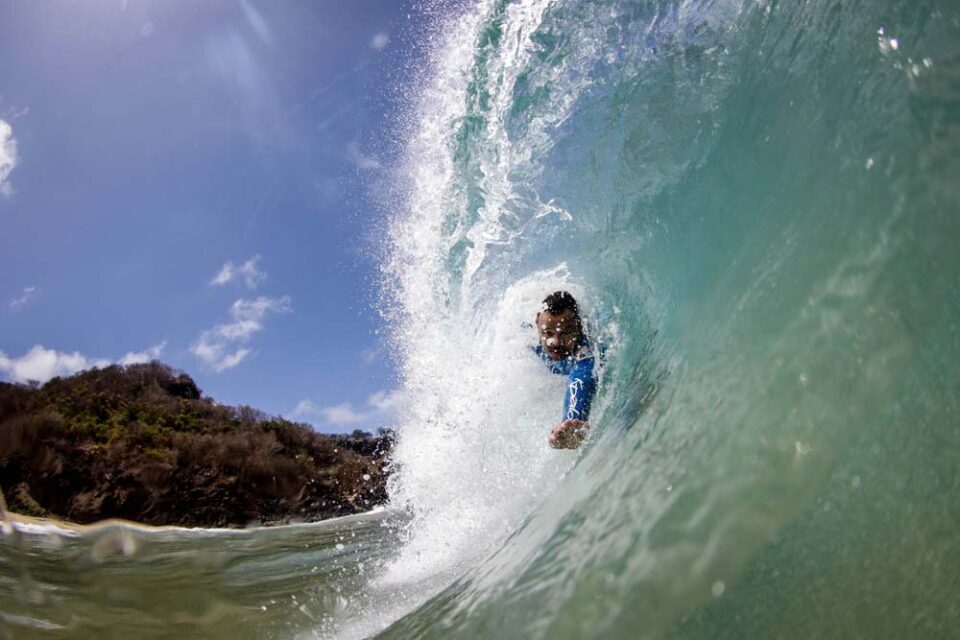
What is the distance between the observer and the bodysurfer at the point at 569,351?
138 inches

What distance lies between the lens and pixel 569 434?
10.8 feet

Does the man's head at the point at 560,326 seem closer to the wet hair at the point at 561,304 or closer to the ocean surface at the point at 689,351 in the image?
the wet hair at the point at 561,304

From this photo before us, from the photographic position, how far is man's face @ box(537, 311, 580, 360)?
3961 millimetres

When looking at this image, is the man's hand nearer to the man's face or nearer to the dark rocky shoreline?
the man's face

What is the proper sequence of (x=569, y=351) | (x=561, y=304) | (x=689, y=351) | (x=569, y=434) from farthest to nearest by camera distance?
(x=561, y=304) → (x=569, y=351) → (x=569, y=434) → (x=689, y=351)

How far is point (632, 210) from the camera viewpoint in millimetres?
3777

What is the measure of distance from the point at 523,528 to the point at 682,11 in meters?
3.41

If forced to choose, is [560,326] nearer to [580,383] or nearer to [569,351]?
[569,351]

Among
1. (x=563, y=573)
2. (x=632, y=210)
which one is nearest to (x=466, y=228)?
(x=632, y=210)

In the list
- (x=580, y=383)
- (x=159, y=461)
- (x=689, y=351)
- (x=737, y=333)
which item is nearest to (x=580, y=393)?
(x=580, y=383)

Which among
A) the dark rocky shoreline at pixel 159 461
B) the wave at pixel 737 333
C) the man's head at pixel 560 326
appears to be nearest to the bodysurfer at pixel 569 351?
the man's head at pixel 560 326

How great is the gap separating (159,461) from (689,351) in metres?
17.9

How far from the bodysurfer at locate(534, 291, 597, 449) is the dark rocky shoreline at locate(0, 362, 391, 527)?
19.8 ft

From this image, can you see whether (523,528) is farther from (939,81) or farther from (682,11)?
(682,11)
